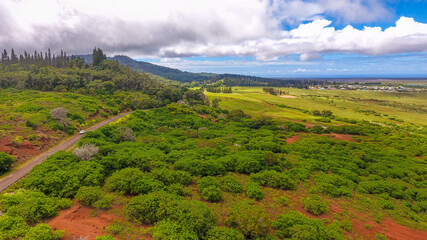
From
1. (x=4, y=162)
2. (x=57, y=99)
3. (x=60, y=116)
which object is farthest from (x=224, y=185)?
(x=57, y=99)

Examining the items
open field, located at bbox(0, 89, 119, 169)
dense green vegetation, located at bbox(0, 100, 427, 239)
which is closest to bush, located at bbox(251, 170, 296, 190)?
dense green vegetation, located at bbox(0, 100, 427, 239)

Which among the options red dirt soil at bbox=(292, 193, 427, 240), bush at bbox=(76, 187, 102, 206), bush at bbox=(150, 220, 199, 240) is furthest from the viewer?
bush at bbox=(76, 187, 102, 206)

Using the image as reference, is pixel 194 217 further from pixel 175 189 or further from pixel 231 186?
pixel 231 186

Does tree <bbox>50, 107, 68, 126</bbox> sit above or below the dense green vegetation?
above

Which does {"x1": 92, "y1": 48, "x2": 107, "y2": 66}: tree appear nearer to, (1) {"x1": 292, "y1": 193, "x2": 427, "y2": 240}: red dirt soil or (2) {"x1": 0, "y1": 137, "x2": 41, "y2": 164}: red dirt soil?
(2) {"x1": 0, "y1": 137, "x2": 41, "y2": 164}: red dirt soil

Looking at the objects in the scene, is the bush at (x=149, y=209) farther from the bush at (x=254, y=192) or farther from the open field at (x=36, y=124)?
the open field at (x=36, y=124)

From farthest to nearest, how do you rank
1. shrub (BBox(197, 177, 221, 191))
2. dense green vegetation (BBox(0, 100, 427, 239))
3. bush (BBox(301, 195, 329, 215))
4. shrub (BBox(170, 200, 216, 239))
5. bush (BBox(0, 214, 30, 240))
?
shrub (BBox(197, 177, 221, 191))
bush (BBox(301, 195, 329, 215))
dense green vegetation (BBox(0, 100, 427, 239))
shrub (BBox(170, 200, 216, 239))
bush (BBox(0, 214, 30, 240))
